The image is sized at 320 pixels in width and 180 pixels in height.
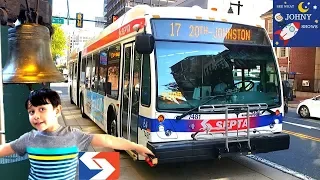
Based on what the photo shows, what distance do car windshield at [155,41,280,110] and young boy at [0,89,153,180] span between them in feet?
9.64

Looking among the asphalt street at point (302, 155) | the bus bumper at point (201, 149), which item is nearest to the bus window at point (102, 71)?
the bus bumper at point (201, 149)

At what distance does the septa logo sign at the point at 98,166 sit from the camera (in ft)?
10.1

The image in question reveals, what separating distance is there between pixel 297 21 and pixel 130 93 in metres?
10.7

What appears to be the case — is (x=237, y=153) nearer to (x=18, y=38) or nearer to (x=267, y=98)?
(x=267, y=98)

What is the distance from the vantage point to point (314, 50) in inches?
1144

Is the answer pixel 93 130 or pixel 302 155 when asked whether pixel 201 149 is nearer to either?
pixel 302 155

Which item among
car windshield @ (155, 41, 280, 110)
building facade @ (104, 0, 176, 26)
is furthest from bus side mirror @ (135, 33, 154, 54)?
building facade @ (104, 0, 176, 26)

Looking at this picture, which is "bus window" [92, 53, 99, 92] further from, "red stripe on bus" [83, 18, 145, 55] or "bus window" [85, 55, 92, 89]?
"bus window" [85, 55, 92, 89]

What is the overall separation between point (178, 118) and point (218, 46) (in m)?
1.49

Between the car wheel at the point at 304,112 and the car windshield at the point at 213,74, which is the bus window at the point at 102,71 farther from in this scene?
the car wheel at the point at 304,112

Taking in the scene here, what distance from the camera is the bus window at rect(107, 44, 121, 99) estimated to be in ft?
23.2

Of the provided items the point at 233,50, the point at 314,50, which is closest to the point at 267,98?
the point at 233,50

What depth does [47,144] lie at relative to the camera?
7.51ft

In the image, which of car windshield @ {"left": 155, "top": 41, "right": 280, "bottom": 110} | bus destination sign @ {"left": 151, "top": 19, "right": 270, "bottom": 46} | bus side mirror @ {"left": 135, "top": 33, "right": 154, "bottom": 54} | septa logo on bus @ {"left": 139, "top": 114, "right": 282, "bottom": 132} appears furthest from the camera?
bus destination sign @ {"left": 151, "top": 19, "right": 270, "bottom": 46}
